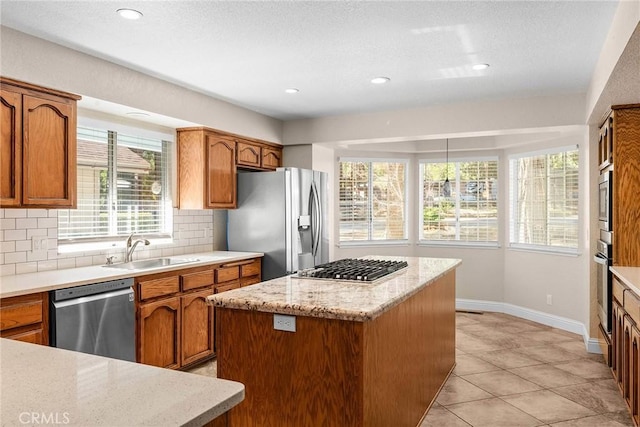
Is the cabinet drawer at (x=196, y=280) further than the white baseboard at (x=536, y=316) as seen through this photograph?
No

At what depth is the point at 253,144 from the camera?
17.0ft

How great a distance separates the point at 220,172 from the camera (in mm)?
4641

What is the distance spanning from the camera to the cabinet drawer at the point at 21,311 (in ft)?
8.20

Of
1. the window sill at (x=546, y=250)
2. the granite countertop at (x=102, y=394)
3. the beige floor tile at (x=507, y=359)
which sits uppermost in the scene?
the granite countertop at (x=102, y=394)

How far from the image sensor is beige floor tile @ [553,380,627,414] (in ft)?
10.3

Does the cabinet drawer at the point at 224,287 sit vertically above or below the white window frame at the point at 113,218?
below

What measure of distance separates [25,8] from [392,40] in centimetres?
212

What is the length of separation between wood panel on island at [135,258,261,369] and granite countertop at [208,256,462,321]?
3.62 feet

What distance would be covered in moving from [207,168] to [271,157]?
1199 millimetres

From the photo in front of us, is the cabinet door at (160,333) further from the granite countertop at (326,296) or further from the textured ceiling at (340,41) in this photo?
the textured ceiling at (340,41)

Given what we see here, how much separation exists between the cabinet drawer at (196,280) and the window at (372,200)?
2.69 metres

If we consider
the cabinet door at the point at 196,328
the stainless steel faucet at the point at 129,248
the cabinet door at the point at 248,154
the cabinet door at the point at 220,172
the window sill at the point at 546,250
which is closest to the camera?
the cabinet door at the point at 196,328

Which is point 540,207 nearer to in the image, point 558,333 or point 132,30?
point 558,333

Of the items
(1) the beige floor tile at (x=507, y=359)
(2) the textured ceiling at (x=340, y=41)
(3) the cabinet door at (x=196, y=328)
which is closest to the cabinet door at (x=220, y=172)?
(2) the textured ceiling at (x=340, y=41)
